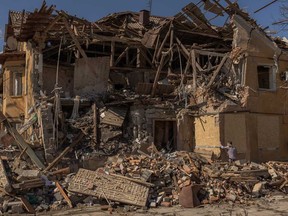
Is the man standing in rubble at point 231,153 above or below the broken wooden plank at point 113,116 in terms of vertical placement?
below

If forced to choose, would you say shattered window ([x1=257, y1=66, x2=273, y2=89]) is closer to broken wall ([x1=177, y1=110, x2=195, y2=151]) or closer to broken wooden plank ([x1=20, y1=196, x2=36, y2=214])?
broken wall ([x1=177, y1=110, x2=195, y2=151])

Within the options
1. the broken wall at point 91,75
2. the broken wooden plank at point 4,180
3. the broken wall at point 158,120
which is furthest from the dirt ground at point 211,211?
the broken wall at point 91,75

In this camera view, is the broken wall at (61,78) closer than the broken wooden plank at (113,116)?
No

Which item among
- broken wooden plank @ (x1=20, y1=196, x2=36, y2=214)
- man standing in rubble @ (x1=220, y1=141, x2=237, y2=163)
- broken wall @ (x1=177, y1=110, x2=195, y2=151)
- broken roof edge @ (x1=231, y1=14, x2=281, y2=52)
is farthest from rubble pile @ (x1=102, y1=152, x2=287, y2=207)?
broken roof edge @ (x1=231, y1=14, x2=281, y2=52)

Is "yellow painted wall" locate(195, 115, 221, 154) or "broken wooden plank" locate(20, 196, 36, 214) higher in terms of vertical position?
"yellow painted wall" locate(195, 115, 221, 154)

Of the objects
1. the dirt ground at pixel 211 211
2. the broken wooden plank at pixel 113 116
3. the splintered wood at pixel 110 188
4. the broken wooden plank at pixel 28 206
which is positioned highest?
the broken wooden plank at pixel 113 116

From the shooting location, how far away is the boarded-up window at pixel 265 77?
62.4 ft

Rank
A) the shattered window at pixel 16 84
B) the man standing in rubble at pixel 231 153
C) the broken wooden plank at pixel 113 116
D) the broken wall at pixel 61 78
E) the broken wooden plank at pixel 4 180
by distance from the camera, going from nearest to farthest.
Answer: the broken wooden plank at pixel 4 180, the man standing in rubble at pixel 231 153, the broken wooden plank at pixel 113 116, the broken wall at pixel 61 78, the shattered window at pixel 16 84

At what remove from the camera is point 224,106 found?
17141mm

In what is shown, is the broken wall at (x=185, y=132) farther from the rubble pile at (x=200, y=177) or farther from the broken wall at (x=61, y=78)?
the broken wall at (x=61, y=78)

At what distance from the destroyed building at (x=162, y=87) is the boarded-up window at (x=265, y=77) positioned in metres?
0.05

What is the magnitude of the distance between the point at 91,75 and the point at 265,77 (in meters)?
8.97

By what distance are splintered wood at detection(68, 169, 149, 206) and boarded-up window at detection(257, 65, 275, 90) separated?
915 centimetres

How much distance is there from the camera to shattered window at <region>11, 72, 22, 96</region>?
80.5 ft
